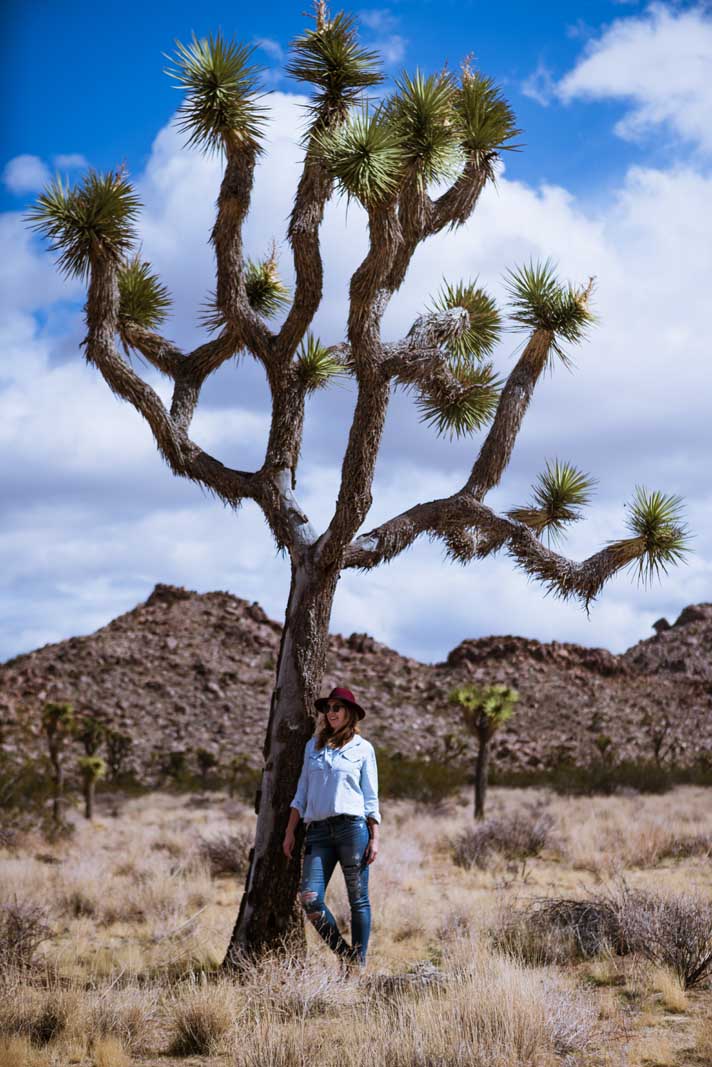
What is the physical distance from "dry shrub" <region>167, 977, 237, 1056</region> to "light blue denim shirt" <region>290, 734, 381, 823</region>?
1.36 m

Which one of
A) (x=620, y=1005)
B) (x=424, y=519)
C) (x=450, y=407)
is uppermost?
(x=450, y=407)

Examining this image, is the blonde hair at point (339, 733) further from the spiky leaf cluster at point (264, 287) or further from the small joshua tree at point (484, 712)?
the small joshua tree at point (484, 712)

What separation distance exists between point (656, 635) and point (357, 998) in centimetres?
5038

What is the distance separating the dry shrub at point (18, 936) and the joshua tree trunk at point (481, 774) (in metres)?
14.0

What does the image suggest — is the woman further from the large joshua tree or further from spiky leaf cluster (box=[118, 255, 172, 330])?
spiky leaf cluster (box=[118, 255, 172, 330])

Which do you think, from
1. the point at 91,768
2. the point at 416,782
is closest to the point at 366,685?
the point at 416,782

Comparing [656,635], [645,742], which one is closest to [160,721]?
[645,742]

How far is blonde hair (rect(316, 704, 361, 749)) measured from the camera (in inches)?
280

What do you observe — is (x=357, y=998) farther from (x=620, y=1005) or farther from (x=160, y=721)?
(x=160, y=721)

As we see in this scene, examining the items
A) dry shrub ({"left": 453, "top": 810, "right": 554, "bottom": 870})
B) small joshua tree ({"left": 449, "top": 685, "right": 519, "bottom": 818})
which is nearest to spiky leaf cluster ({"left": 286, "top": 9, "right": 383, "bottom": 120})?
dry shrub ({"left": 453, "top": 810, "right": 554, "bottom": 870})

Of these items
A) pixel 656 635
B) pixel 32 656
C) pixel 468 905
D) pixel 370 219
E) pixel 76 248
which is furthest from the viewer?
pixel 656 635

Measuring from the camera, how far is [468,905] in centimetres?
1013

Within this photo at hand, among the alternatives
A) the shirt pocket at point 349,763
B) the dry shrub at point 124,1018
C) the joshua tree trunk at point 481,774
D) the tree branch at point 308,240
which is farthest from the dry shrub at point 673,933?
the joshua tree trunk at point 481,774

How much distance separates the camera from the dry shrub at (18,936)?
23.8ft
